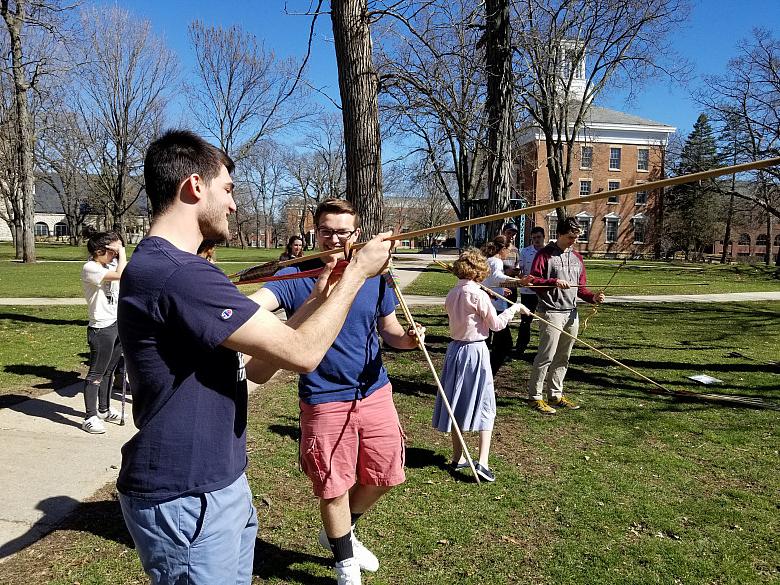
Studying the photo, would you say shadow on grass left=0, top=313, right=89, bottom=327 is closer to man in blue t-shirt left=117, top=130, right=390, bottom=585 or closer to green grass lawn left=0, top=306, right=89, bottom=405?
green grass lawn left=0, top=306, right=89, bottom=405

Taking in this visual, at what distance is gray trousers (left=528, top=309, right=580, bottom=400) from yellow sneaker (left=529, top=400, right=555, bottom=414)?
0.05m

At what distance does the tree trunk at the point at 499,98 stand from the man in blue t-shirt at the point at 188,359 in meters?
8.20

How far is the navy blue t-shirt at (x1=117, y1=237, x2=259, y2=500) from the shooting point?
160cm

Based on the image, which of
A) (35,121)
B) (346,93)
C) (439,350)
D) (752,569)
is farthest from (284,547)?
(35,121)

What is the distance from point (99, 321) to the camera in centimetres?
557

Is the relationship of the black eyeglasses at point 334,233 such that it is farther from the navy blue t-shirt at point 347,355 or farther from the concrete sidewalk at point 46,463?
the concrete sidewalk at point 46,463

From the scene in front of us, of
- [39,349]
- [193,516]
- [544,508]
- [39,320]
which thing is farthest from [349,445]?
[39,320]

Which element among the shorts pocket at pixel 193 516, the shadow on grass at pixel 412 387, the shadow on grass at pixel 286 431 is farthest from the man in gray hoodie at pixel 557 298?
the shorts pocket at pixel 193 516

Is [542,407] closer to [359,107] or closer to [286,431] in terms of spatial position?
[286,431]

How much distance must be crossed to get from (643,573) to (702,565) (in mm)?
416

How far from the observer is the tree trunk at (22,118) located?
67.6 ft

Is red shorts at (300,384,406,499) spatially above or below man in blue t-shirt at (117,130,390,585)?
below

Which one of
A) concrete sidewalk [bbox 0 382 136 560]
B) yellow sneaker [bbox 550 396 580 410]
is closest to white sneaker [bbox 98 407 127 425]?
concrete sidewalk [bbox 0 382 136 560]

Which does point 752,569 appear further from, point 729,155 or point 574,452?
point 729,155
